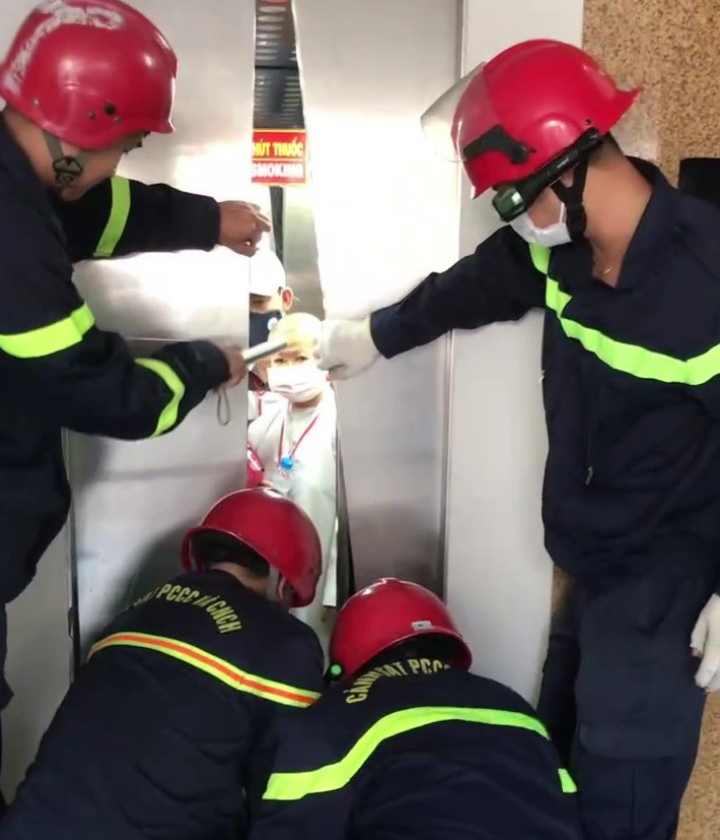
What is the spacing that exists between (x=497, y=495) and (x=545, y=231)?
59 centimetres

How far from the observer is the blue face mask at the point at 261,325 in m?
1.75

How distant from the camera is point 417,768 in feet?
3.81

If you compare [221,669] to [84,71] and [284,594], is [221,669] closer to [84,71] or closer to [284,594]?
[284,594]

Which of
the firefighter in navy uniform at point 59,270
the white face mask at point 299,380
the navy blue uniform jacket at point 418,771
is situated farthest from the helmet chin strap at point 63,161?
the navy blue uniform jacket at point 418,771

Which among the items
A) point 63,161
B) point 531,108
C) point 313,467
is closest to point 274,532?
point 313,467

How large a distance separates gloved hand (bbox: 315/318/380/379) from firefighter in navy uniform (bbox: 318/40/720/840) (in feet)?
0.97

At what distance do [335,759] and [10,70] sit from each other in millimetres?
1013

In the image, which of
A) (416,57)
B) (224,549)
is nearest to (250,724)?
(224,549)

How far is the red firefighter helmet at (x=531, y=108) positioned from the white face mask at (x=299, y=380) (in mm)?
578

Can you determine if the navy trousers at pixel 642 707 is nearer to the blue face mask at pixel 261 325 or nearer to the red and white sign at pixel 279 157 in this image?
the blue face mask at pixel 261 325

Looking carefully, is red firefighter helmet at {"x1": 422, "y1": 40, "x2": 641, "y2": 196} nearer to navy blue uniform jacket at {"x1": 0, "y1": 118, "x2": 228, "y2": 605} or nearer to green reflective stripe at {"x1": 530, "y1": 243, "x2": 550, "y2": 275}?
green reflective stripe at {"x1": 530, "y1": 243, "x2": 550, "y2": 275}

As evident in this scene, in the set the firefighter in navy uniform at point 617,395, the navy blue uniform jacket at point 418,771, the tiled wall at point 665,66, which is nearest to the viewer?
the navy blue uniform jacket at point 418,771

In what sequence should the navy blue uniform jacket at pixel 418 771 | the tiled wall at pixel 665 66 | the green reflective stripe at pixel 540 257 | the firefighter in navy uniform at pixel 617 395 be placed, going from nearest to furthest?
1. the navy blue uniform jacket at pixel 418 771
2. the firefighter in navy uniform at pixel 617 395
3. the green reflective stripe at pixel 540 257
4. the tiled wall at pixel 665 66

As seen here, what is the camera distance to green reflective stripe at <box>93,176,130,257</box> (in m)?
1.54
